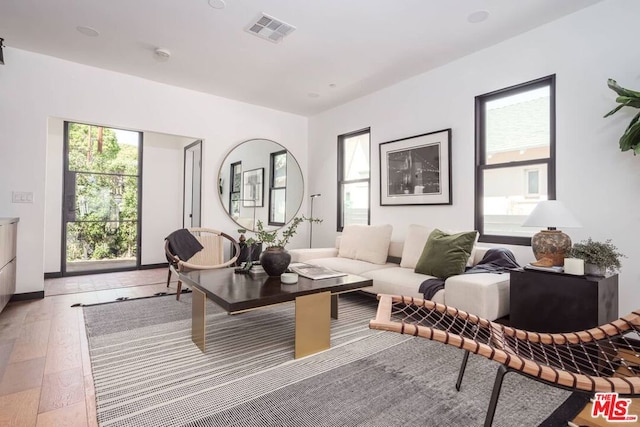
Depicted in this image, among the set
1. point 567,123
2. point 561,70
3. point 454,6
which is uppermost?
point 454,6

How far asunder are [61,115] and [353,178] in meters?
3.73

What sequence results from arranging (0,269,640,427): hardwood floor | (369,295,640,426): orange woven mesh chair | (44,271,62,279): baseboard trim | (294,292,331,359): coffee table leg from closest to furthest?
1. (369,295,640,426): orange woven mesh chair
2. (0,269,640,427): hardwood floor
3. (294,292,331,359): coffee table leg
4. (44,271,62,279): baseboard trim

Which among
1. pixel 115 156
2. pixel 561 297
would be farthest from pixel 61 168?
pixel 561 297

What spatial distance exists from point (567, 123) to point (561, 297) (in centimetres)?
155

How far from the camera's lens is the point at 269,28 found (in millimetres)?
2953

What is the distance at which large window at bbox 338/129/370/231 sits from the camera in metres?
4.75

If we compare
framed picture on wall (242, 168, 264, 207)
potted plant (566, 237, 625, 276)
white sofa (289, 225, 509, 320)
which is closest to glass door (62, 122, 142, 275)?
framed picture on wall (242, 168, 264, 207)

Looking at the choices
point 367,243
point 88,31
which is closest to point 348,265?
point 367,243

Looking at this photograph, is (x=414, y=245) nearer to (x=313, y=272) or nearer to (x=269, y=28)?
(x=313, y=272)

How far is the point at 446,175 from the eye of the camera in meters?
3.61

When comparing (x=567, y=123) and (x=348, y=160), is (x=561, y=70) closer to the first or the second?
(x=567, y=123)

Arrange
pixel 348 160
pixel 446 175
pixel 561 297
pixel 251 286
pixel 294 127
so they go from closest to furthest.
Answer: pixel 561 297
pixel 251 286
pixel 446 175
pixel 348 160
pixel 294 127

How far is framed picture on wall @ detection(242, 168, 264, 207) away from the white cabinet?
8.51 ft

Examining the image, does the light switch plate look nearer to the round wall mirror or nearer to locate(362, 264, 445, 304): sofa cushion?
the round wall mirror
